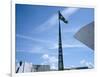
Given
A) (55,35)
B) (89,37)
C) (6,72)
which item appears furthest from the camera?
(89,37)

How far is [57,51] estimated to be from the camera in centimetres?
198

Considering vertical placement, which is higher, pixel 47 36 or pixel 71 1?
pixel 71 1

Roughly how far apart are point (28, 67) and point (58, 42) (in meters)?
0.37

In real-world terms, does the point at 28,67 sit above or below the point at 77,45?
below

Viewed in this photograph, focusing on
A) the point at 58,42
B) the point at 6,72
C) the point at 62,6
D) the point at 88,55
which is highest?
the point at 62,6

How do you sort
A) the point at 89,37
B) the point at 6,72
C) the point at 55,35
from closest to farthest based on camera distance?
the point at 6,72 → the point at 55,35 → the point at 89,37

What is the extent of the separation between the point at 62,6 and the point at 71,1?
116 millimetres

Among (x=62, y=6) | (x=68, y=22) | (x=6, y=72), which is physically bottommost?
(x=6, y=72)

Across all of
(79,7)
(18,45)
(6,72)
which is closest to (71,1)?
(79,7)

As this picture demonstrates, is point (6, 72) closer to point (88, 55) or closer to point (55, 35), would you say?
point (55, 35)

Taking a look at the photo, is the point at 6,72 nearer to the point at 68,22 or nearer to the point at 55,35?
the point at 55,35

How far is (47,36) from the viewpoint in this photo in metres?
1.96
